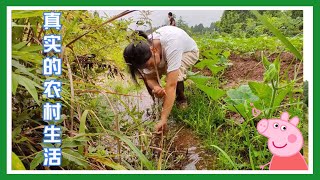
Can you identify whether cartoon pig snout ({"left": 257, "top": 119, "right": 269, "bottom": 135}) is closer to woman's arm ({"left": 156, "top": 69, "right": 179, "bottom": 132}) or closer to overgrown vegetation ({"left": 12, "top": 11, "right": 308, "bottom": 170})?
overgrown vegetation ({"left": 12, "top": 11, "right": 308, "bottom": 170})

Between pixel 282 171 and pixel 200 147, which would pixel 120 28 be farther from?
pixel 282 171

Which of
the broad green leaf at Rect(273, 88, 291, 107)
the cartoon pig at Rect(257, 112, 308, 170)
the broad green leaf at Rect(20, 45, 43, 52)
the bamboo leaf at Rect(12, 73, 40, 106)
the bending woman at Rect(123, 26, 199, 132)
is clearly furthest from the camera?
the bending woman at Rect(123, 26, 199, 132)

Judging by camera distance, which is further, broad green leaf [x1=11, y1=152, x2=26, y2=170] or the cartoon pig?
the cartoon pig

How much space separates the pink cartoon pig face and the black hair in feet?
1.65

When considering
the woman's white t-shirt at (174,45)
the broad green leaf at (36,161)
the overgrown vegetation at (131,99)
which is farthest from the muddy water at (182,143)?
the broad green leaf at (36,161)

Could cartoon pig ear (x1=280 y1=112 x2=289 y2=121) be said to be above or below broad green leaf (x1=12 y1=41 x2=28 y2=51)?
below

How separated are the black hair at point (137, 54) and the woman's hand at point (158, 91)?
9 cm

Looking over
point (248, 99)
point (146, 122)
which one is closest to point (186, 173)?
point (146, 122)

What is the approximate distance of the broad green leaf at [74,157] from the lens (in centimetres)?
145

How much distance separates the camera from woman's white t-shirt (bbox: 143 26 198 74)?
187cm

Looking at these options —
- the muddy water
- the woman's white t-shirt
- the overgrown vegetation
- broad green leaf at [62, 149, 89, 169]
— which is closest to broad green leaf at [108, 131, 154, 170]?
the overgrown vegetation

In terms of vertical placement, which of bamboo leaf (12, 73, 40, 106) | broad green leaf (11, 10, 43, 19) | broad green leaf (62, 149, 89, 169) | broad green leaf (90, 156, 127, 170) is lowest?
broad green leaf (90, 156, 127, 170)

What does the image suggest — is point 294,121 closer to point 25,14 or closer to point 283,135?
point 283,135

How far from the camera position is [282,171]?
5.19ft
